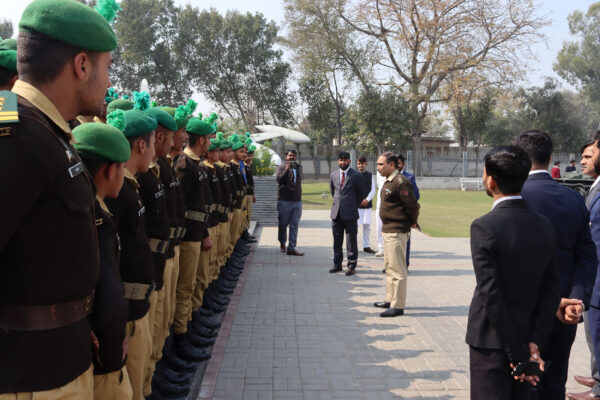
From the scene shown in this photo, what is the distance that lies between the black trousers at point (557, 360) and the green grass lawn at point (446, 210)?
913 cm

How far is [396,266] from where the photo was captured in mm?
5816

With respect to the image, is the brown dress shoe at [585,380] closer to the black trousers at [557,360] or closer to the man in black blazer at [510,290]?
the black trousers at [557,360]

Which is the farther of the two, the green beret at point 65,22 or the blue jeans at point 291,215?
the blue jeans at point 291,215

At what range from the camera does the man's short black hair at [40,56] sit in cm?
154

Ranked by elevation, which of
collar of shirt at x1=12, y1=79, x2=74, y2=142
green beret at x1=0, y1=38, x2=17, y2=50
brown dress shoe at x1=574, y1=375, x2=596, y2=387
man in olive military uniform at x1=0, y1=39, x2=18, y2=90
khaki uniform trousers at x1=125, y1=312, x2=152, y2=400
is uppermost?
green beret at x1=0, y1=38, x2=17, y2=50

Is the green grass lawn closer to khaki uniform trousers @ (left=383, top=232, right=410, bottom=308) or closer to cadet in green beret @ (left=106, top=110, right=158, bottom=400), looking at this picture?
khaki uniform trousers @ (left=383, top=232, right=410, bottom=308)

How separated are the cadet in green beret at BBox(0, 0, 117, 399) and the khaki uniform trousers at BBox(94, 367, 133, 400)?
0.43 m

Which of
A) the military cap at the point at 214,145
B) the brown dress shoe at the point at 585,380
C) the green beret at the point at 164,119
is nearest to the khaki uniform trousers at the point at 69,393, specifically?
the green beret at the point at 164,119

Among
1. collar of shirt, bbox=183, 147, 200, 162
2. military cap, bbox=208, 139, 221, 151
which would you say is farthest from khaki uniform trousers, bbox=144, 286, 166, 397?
military cap, bbox=208, 139, 221, 151

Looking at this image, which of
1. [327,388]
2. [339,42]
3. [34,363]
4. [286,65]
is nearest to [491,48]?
[339,42]

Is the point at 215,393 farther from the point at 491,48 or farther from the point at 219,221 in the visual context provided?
the point at 491,48

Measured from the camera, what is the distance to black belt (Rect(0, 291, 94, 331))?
1.45m

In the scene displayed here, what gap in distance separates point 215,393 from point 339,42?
105ft

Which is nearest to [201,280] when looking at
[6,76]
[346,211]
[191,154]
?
[191,154]
